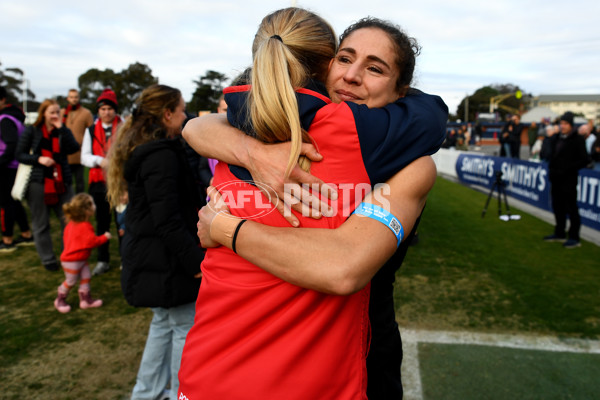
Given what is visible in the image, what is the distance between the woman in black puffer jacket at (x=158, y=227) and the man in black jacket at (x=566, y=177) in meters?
6.80

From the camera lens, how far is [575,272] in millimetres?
5945

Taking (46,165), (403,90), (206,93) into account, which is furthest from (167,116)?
(206,93)

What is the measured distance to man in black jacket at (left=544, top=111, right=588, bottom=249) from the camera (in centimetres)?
733

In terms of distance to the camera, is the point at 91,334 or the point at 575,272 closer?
the point at 91,334

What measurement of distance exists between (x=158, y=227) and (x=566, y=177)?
7322 mm

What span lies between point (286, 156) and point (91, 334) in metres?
3.74

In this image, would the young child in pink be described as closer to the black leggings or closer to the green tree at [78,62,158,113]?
the black leggings

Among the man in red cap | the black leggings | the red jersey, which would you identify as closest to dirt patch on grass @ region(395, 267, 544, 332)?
the red jersey

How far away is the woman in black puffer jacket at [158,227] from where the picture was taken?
8.70ft

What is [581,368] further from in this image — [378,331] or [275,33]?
[275,33]

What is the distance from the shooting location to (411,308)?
468cm

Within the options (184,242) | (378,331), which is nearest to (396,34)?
(378,331)

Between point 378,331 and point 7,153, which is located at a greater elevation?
point 7,153

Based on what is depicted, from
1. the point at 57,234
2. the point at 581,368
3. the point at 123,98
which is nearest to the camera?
the point at 581,368
